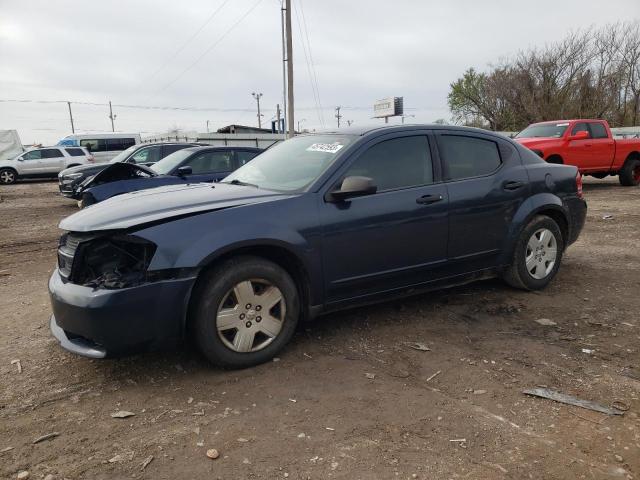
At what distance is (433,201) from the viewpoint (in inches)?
155

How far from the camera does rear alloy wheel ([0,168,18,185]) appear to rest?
857 inches

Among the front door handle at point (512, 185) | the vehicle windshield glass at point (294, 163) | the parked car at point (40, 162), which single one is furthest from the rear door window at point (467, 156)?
the parked car at point (40, 162)

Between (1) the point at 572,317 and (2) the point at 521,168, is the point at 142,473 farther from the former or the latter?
(2) the point at 521,168

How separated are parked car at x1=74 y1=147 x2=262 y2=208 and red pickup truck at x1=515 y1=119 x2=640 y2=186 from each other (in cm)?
770

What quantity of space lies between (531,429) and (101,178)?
764cm

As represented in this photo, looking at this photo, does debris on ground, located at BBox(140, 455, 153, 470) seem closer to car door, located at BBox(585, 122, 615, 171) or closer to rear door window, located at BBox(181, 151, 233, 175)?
rear door window, located at BBox(181, 151, 233, 175)

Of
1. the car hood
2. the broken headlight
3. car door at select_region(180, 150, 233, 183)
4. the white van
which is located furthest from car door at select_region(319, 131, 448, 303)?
the white van

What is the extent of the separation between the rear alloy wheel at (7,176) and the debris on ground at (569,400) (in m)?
24.6

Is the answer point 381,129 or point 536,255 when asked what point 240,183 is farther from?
point 536,255

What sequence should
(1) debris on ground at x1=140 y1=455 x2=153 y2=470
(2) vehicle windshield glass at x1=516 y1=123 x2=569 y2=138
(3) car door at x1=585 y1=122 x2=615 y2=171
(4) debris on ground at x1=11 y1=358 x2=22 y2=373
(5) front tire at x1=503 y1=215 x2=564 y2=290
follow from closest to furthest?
(1) debris on ground at x1=140 y1=455 x2=153 y2=470 → (4) debris on ground at x1=11 y1=358 x2=22 y2=373 → (5) front tire at x1=503 y1=215 x2=564 y2=290 → (2) vehicle windshield glass at x1=516 y1=123 x2=569 y2=138 → (3) car door at x1=585 y1=122 x2=615 y2=171

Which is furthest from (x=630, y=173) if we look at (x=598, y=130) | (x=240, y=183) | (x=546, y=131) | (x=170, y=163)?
(x=240, y=183)

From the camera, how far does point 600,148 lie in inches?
517

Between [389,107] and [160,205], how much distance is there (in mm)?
33401

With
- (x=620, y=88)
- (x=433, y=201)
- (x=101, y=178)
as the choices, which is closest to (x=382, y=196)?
(x=433, y=201)
